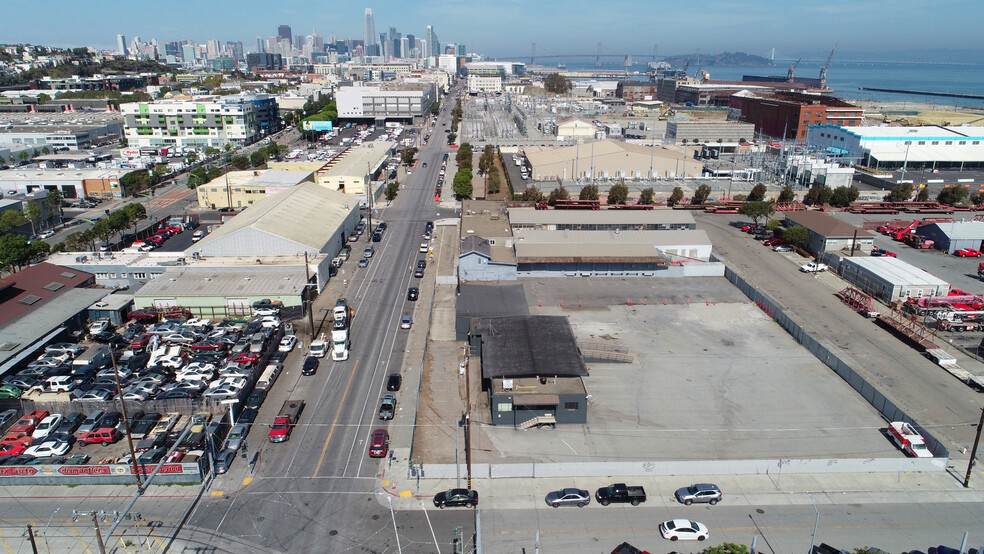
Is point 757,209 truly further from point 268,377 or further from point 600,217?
point 268,377

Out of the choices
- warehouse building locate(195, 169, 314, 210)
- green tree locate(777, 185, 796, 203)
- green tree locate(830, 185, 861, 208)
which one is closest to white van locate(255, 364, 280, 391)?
warehouse building locate(195, 169, 314, 210)

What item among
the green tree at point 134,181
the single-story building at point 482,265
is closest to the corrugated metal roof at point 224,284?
the single-story building at point 482,265

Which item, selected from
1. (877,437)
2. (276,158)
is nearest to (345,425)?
(877,437)

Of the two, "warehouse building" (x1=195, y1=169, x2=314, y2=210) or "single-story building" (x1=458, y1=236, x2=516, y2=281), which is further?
"warehouse building" (x1=195, y1=169, x2=314, y2=210)

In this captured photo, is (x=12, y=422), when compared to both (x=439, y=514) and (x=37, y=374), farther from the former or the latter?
(x=439, y=514)

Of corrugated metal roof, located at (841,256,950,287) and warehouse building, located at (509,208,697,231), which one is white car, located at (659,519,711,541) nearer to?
corrugated metal roof, located at (841,256,950,287)

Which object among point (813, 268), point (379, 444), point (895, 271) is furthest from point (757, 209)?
point (379, 444)
